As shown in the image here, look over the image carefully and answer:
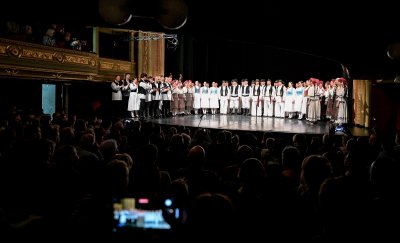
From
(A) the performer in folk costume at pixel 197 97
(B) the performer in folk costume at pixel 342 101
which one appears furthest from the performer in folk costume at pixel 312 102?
(A) the performer in folk costume at pixel 197 97

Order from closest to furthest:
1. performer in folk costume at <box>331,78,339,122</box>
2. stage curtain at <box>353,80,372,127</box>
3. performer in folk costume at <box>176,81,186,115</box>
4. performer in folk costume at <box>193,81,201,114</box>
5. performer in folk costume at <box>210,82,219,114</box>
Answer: stage curtain at <box>353,80,372,127</box>, performer in folk costume at <box>331,78,339,122</box>, performer in folk costume at <box>176,81,186,115</box>, performer in folk costume at <box>193,81,201,114</box>, performer in folk costume at <box>210,82,219,114</box>

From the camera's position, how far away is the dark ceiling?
6.07m

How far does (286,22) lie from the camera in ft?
23.9

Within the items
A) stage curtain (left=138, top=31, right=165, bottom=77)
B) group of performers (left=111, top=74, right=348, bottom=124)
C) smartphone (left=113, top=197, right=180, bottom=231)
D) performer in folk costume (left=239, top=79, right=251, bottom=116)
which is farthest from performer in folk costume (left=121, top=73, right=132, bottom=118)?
smartphone (left=113, top=197, right=180, bottom=231)

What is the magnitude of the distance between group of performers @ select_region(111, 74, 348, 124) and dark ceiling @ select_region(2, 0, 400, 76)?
25.1 feet

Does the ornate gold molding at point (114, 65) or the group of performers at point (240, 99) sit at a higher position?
the ornate gold molding at point (114, 65)

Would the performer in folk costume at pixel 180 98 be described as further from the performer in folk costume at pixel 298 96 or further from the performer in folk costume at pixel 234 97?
the performer in folk costume at pixel 298 96

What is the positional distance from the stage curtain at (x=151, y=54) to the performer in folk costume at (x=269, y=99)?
5950 millimetres

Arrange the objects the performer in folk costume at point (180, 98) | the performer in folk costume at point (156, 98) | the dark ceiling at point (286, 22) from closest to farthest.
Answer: the dark ceiling at point (286, 22) < the performer in folk costume at point (156, 98) < the performer in folk costume at point (180, 98)

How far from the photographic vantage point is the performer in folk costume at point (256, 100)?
790 inches

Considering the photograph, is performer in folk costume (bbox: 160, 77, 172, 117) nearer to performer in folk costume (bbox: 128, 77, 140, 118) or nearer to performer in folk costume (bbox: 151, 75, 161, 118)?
performer in folk costume (bbox: 151, 75, 161, 118)

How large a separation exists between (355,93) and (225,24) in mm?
10924

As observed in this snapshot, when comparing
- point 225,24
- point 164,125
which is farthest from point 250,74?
point 225,24

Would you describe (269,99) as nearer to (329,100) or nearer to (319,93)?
(319,93)
